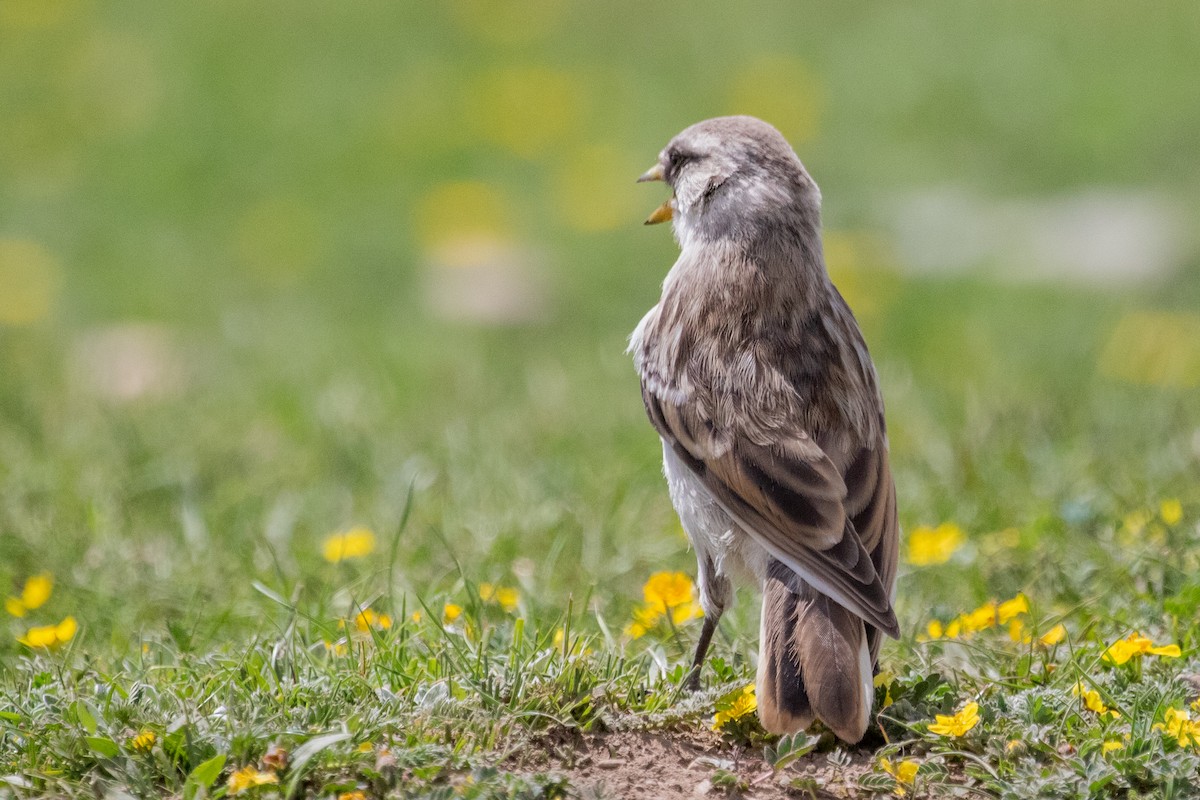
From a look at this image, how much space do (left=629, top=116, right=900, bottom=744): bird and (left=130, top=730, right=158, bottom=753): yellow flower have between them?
1310 mm

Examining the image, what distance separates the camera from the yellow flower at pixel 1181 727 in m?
3.43

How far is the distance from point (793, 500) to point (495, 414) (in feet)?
11.1

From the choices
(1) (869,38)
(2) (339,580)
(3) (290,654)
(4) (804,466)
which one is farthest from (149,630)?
(1) (869,38)

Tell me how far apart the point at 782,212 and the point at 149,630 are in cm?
231

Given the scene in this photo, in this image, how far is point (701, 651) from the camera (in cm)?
399

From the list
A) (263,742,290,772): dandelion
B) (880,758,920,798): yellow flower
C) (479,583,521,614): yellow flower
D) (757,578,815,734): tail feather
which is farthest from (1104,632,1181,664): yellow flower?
(263,742,290,772): dandelion

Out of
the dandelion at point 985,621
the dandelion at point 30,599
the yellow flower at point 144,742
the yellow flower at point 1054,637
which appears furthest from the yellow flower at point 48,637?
the yellow flower at point 1054,637

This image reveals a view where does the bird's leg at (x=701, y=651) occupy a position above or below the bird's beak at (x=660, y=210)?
below

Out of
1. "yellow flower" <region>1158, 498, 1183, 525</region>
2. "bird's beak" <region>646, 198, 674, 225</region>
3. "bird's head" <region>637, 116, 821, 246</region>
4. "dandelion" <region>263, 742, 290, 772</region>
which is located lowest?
"dandelion" <region>263, 742, 290, 772</region>

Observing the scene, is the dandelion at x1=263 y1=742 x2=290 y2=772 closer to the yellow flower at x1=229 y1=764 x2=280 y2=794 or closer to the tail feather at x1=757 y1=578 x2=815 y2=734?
the yellow flower at x1=229 y1=764 x2=280 y2=794

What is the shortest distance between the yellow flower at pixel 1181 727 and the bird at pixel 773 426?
646mm

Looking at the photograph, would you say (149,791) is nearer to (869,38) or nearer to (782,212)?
(782,212)

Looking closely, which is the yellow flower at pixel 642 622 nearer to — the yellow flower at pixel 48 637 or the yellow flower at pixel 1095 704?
the yellow flower at pixel 1095 704

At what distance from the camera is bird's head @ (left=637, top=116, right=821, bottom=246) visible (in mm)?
4336
